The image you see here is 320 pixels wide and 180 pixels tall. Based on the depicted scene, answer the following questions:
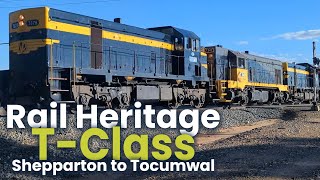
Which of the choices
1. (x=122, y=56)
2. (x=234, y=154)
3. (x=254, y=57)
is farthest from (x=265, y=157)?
(x=254, y=57)

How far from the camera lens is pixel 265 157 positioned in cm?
838

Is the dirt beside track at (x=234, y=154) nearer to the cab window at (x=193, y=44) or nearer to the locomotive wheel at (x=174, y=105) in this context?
the locomotive wheel at (x=174, y=105)

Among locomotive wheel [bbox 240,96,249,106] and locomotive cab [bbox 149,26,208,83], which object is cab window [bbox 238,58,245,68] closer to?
locomotive wheel [bbox 240,96,249,106]

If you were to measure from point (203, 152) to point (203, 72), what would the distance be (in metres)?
13.5

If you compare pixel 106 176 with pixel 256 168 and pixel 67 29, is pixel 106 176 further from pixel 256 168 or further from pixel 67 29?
pixel 67 29

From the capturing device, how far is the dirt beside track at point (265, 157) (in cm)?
689

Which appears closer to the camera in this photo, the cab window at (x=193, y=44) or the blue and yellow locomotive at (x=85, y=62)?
the blue and yellow locomotive at (x=85, y=62)

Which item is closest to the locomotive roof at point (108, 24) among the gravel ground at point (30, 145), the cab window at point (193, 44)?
the cab window at point (193, 44)

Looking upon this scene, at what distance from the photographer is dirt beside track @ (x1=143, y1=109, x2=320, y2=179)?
6.89 meters

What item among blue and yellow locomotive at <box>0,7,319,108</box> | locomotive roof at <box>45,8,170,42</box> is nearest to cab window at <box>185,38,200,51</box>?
blue and yellow locomotive at <box>0,7,319,108</box>

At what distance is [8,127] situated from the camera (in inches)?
442

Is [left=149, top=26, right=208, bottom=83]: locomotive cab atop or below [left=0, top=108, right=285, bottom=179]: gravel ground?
atop

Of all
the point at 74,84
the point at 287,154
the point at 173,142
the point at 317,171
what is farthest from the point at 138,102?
the point at 317,171

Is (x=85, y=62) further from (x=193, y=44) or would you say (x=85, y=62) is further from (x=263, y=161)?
(x=263, y=161)
